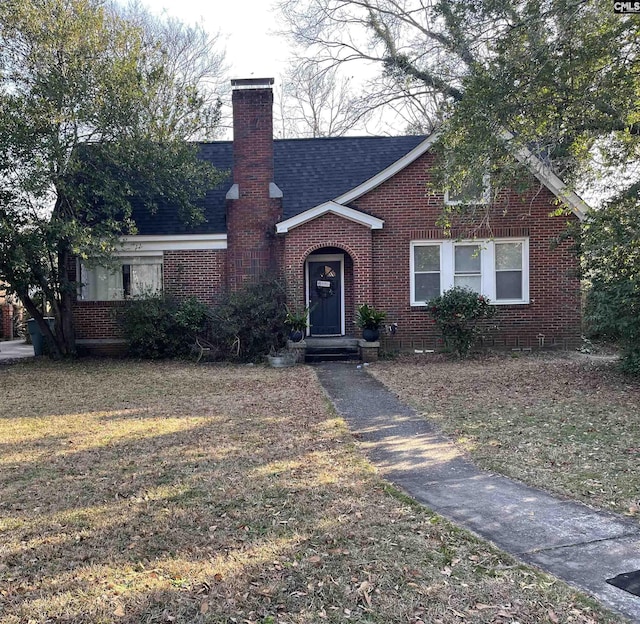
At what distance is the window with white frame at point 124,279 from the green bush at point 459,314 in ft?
25.2

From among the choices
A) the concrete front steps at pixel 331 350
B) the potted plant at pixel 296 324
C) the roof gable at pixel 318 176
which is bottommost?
the concrete front steps at pixel 331 350

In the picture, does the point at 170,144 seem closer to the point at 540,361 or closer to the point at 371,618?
the point at 540,361

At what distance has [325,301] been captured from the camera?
1555 centimetres

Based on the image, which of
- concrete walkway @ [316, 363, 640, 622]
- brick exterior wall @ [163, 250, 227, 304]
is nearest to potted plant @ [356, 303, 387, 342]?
brick exterior wall @ [163, 250, 227, 304]

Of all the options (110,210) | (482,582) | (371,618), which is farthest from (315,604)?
(110,210)

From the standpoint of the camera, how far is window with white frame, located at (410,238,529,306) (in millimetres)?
Result: 14750

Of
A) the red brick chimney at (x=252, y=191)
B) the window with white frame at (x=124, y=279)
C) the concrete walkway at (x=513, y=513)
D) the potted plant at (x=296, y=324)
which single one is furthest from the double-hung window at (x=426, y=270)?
the concrete walkway at (x=513, y=513)

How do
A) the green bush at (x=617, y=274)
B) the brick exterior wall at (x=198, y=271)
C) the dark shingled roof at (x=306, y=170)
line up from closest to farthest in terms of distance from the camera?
1. the green bush at (x=617, y=274)
2. the brick exterior wall at (x=198, y=271)
3. the dark shingled roof at (x=306, y=170)

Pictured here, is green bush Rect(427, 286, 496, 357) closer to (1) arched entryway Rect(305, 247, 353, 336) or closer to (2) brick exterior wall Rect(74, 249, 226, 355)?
(1) arched entryway Rect(305, 247, 353, 336)

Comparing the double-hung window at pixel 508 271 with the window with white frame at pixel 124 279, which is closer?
the double-hung window at pixel 508 271

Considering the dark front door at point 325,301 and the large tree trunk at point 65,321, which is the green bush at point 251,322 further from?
the large tree trunk at point 65,321

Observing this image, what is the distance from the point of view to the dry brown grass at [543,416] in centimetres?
518

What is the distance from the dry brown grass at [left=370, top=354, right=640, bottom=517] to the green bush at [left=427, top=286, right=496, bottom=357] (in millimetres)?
709

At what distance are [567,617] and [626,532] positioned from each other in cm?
139
